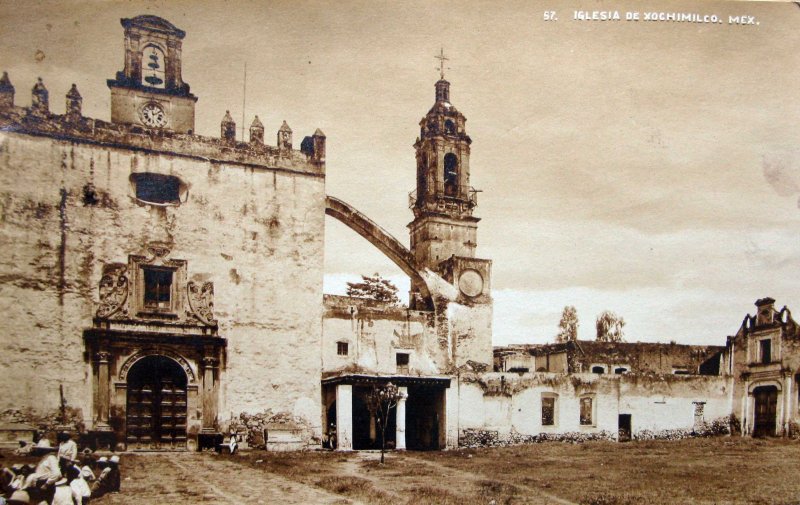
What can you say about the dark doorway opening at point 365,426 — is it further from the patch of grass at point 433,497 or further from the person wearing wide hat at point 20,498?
the person wearing wide hat at point 20,498

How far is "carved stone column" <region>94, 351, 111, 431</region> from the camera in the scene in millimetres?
13438

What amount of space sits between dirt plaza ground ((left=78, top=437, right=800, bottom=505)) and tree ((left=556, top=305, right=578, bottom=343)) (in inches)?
105

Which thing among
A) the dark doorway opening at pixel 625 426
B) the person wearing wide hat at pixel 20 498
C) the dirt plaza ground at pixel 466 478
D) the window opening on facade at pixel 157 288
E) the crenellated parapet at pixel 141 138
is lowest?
the dark doorway opening at pixel 625 426

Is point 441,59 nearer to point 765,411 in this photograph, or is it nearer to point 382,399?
point 382,399

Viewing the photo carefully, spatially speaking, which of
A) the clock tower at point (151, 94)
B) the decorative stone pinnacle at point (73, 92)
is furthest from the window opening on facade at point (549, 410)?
the decorative stone pinnacle at point (73, 92)

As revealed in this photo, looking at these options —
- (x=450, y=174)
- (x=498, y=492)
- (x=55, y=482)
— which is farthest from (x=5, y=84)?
(x=450, y=174)

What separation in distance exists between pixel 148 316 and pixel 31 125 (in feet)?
12.2

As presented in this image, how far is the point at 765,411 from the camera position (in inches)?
771

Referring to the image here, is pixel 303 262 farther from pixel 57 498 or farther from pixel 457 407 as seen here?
pixel 57 498

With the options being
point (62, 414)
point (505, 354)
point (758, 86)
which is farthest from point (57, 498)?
point (505, 354)

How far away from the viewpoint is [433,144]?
67.2 feet

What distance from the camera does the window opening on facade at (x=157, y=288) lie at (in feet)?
46.5

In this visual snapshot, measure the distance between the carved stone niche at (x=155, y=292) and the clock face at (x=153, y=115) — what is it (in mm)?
2350

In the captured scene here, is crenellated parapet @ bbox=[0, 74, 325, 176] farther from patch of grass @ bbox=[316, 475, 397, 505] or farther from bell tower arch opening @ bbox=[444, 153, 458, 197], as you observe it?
patch of grass @ bbox=[316, 475, 397, 505]
